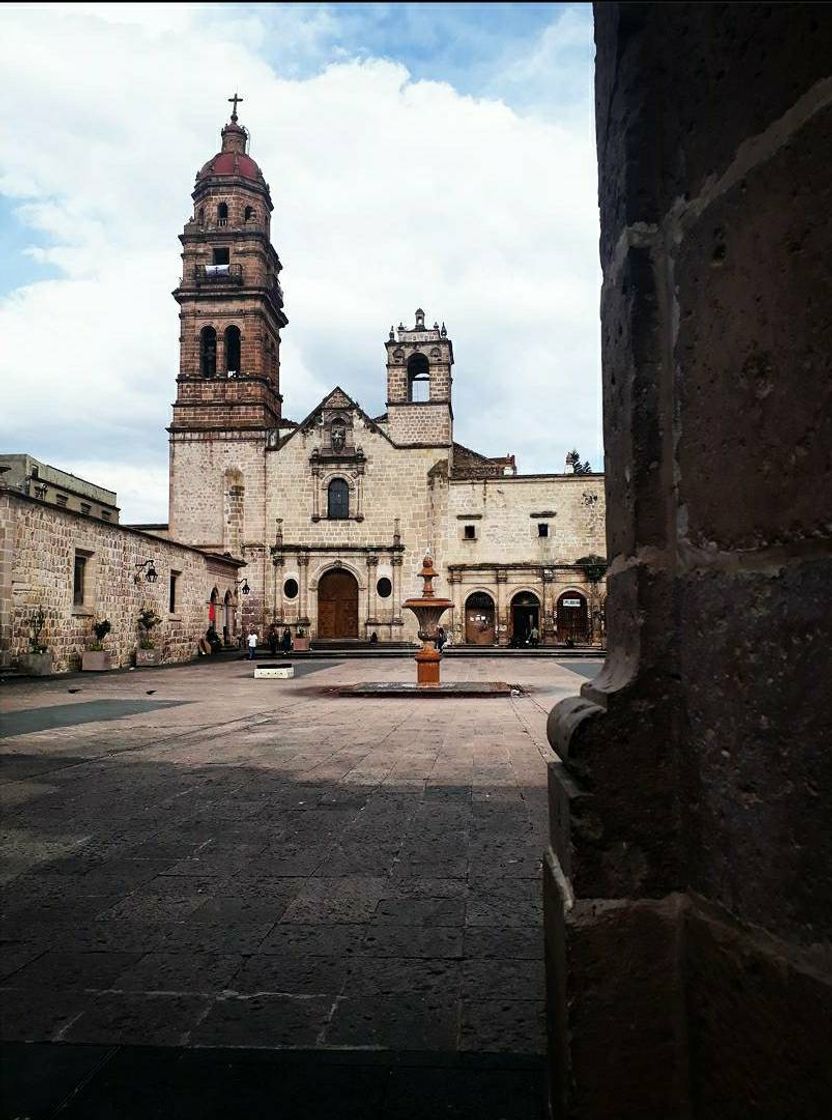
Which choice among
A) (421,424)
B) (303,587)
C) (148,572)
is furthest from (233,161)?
(148,572)

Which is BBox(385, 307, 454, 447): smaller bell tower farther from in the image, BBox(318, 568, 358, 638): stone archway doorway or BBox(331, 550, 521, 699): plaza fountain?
BBox(331, 550, 521, 699): plaza fountain

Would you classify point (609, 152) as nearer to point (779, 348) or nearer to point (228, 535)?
point (779, 348)

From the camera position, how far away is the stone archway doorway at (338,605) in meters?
32.7

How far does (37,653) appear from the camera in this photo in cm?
1565

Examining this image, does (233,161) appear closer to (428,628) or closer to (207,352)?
(207,352)

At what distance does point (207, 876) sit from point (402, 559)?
29875 mm

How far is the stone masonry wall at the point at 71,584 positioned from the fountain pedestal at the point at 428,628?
334 inches

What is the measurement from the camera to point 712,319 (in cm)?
136

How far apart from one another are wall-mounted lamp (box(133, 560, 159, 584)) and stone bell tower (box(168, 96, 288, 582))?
10.8 meters

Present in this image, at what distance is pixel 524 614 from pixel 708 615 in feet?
104

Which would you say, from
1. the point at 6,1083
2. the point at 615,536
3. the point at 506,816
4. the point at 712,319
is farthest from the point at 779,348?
the point at 506,816

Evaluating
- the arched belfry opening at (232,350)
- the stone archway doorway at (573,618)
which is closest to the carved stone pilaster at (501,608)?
the stone archway doorway at (573,618)

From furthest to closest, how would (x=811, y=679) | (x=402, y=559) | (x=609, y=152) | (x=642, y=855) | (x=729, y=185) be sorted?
(x=402, y=559) → (x=609, y=152) → (x=642, y=855) → (x=729, y=185) → (x=811, y=679)

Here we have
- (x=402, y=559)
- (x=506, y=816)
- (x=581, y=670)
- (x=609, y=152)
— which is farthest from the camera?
(x=402, y=559)
